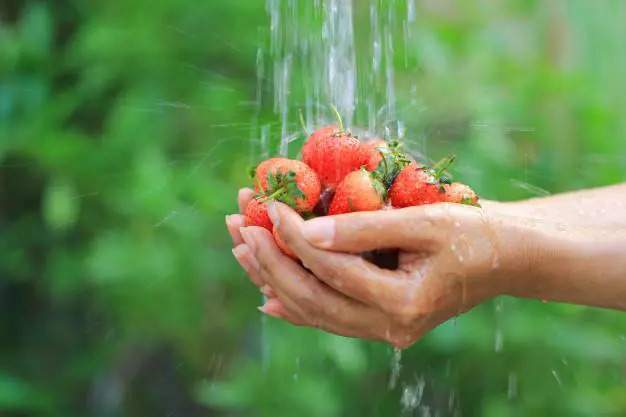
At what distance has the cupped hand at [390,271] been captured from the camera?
757 millimetres

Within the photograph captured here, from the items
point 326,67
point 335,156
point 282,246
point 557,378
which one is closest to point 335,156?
point 335,156

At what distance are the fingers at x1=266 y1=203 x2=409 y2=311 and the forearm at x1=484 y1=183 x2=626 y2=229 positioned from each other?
295 mm

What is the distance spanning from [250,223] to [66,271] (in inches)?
24.4

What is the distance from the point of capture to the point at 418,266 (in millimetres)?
796

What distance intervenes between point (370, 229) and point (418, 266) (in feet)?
0.25

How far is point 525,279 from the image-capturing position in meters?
0.86

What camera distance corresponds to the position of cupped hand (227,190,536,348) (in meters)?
0.76

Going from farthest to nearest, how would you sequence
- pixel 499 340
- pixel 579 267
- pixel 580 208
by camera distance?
pixel 499 340, pixel 580 208, pixel 579 267

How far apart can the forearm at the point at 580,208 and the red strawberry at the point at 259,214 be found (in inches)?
13.0

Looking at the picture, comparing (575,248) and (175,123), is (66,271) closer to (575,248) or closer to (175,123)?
(175,123)

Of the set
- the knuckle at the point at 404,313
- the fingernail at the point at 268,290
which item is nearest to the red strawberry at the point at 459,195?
the knuckle at the point at 404,313

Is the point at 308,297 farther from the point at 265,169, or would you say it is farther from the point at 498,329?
the point at 498,329

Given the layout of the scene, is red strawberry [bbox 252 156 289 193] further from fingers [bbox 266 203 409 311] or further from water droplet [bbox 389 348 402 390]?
water droplet [bbox 389 348 402 390]

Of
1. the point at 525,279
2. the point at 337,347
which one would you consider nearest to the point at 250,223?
the point at 525,279
